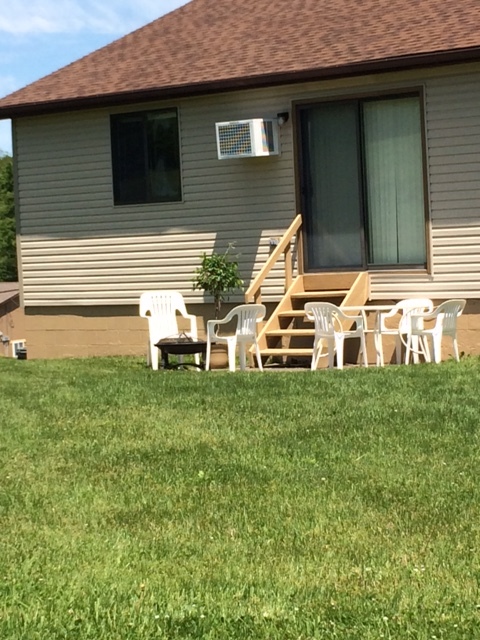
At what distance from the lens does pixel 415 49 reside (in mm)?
13047

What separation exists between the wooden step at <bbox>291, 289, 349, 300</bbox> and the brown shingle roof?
2.63 metres

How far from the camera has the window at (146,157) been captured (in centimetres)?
1530

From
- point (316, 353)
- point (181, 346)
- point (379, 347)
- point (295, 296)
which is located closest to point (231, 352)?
point (181, 346)

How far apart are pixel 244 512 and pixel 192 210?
30.9 feet

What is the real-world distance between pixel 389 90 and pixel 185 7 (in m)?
6.27

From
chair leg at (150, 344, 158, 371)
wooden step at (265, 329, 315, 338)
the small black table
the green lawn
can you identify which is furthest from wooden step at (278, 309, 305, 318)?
the green lawn

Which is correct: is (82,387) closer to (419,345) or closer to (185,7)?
(419,345)

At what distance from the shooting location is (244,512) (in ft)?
19.9

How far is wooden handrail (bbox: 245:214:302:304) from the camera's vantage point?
13252mm

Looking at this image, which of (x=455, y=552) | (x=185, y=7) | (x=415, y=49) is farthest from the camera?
(x=185, y=7)

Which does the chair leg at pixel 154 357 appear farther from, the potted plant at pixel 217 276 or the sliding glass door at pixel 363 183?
the sliding glass door at pixel 363 183

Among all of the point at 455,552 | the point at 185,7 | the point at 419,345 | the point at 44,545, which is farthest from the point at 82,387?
the point at 185,7

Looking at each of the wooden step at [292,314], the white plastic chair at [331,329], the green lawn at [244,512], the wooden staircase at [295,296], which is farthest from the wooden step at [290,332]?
the green lawn at [244,512]

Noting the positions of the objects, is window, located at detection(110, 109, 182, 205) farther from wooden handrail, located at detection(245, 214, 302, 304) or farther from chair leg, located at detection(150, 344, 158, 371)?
chair leg, located at detection(150, 344, 158, 371)
